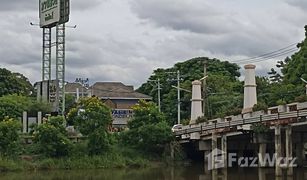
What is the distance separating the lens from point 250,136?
49125mm

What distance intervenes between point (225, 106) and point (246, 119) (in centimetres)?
3172

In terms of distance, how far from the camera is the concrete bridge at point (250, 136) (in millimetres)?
41438

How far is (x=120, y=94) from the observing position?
103812 millimetres

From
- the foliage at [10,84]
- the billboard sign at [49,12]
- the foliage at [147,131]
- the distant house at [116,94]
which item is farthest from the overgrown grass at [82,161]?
the foliage at [10,84]

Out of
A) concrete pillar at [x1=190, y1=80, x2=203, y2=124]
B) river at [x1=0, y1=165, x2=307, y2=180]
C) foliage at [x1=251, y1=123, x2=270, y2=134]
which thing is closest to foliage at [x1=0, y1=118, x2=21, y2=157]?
river at [x1=0, y1=165, x2=307, y2=180]

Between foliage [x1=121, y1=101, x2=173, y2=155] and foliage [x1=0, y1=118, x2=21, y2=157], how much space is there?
429 inches

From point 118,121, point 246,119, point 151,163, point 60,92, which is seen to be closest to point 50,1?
point 60,92

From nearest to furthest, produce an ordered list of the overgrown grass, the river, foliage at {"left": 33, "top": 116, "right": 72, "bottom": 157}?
the river, the overgrown grass, foliage at {"left": 33, "top": 116, "right": 72, "bottom": 157}

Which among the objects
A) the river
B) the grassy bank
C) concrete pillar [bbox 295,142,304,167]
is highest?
concrete pillar [bbox 295,142,304,167]

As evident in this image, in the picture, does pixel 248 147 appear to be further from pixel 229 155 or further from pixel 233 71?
pixel 233 71

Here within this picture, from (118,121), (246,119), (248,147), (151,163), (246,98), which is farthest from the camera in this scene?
(118,121)

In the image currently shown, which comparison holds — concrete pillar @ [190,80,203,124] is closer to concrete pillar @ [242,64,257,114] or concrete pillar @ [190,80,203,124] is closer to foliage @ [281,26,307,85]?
concrete pillar @ [242,64,257,114]

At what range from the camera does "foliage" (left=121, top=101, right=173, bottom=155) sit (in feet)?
198

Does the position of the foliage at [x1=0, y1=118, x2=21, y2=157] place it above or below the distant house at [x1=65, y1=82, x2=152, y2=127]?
below
